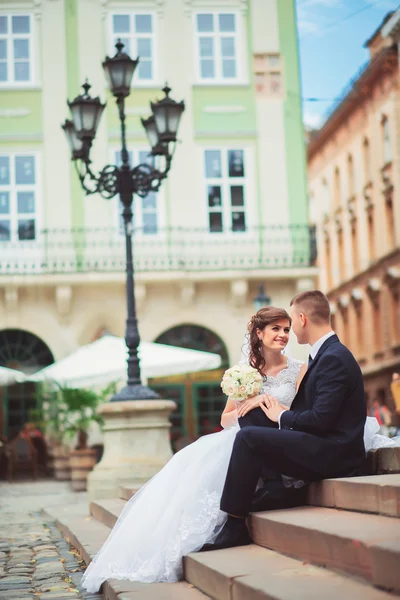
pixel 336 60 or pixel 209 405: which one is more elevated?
pixel 336 60

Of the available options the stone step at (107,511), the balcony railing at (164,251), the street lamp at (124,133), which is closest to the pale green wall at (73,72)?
the balcony railing at (164,251)

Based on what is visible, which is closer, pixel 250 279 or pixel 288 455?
pixel 288 455

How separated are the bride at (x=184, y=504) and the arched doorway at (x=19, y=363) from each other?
58.0 feet

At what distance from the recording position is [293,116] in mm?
25422

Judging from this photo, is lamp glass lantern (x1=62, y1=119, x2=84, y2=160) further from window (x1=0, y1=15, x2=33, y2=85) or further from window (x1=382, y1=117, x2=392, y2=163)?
window (x1=382, y1=117, x2=392, y2=163)

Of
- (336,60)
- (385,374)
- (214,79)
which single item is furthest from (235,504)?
(385,374)

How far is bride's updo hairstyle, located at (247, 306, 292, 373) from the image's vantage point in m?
6.89

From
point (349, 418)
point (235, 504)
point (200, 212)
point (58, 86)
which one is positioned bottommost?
point (235, 504)

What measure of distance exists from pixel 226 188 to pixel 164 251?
2.13 meters

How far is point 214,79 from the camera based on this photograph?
83.2ft

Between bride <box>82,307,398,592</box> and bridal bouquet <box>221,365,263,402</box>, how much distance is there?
76mm

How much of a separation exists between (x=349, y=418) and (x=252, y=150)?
1961 cm

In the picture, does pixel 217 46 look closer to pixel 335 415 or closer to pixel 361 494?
pixel 335 415

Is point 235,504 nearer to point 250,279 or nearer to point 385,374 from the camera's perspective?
point 250,279
